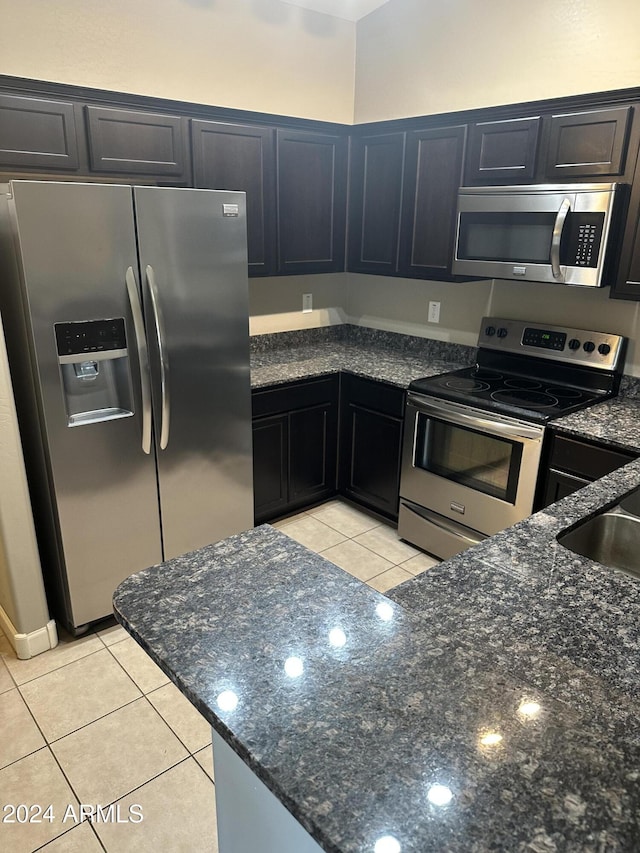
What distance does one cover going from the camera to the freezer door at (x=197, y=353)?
237cm

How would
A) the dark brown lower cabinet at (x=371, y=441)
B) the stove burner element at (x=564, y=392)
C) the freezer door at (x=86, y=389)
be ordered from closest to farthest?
the freezer door at (x=86, y=389) → the stove burner element at (x=564, y=392) → the dark brown lower cabinet at (x=371, y=441)

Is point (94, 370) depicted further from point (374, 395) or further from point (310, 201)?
point (310, 201)

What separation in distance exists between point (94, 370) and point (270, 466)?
3.93 feet

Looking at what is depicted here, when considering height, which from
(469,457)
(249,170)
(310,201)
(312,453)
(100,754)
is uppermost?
(249,170)

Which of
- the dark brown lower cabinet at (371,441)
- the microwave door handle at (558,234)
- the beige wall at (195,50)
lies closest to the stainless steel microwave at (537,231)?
the microwave door handle at (558,234)

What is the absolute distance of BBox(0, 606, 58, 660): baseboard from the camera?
7.83 feet

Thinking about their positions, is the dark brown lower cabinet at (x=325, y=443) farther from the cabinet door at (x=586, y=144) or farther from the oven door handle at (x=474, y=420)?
the cabinet door at (x=586, y=144)

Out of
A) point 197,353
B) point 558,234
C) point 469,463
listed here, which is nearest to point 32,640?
point 197,353

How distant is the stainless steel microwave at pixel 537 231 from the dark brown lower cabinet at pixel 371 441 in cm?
77

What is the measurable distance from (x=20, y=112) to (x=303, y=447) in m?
2.04

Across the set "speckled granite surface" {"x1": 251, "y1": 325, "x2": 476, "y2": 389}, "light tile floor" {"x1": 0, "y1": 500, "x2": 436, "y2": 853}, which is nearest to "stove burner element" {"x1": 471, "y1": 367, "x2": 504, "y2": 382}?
"speckled granite surface" {"x1": 251, "y1": 325, "x2": 476, "y2": 389}

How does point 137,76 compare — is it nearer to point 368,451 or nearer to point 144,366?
point 144,366

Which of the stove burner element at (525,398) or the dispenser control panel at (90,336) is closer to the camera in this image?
the dispenser control panel at (90,336)

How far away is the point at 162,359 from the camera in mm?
2447
